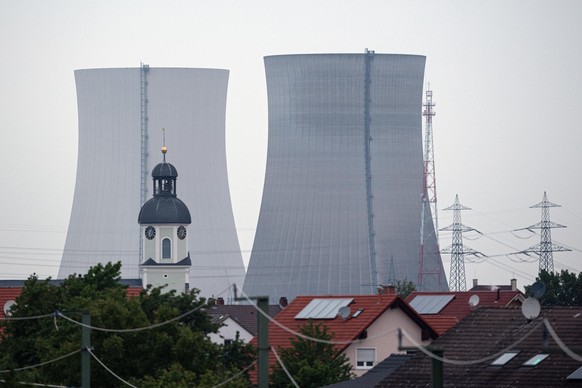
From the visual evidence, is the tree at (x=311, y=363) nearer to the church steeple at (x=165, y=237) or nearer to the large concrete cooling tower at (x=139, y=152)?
the large concrete cooling tower at (x=139, y=152)

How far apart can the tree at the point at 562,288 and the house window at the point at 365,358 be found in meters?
28.9

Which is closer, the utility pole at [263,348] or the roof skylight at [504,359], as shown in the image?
the utility pole at [263,348]

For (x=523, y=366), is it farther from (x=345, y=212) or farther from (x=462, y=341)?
(x=345, y=212)

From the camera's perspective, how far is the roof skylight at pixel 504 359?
21.5 metres

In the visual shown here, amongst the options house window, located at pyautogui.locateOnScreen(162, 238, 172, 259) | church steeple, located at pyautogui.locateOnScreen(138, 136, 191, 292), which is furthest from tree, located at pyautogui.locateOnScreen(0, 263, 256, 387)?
house window, located at pyautogui.locateOnScreen(162, 238, 172, 259)

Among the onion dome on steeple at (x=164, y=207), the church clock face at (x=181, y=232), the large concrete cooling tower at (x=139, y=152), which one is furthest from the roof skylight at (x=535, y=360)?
the church clock face at (x=181, y=232)

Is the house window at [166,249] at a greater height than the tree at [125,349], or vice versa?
the house window at [166,249]

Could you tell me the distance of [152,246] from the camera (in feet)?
217

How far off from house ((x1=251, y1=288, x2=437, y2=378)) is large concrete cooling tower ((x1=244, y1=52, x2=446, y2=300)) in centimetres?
2510

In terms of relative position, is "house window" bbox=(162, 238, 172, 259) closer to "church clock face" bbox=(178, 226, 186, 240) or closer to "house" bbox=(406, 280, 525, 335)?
"church clock face" bbox=(178, 226, 186, 240)

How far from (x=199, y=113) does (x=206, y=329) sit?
103 ft

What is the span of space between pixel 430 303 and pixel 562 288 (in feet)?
68.0

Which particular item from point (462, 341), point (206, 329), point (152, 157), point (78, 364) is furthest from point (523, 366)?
point (152, 157)

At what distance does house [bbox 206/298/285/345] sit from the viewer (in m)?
47.7
